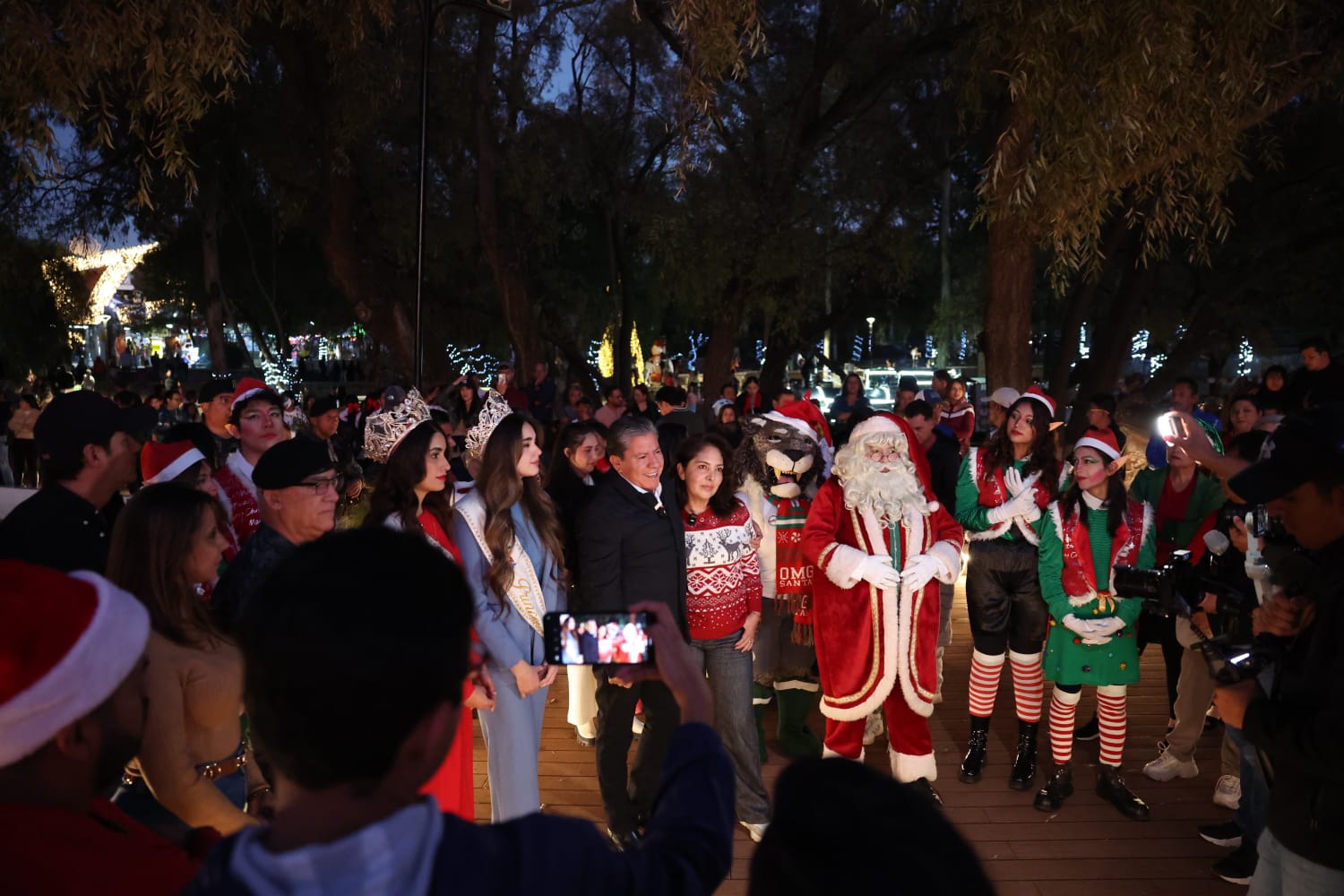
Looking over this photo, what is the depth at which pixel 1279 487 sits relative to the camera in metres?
2.64

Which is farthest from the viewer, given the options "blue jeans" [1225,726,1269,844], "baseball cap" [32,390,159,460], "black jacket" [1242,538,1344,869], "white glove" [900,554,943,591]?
"white glove" [900,554,943,591]

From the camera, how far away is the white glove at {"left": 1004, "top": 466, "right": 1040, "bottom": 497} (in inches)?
209

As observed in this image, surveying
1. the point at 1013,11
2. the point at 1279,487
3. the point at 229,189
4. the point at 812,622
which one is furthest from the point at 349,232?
the point at 229,189

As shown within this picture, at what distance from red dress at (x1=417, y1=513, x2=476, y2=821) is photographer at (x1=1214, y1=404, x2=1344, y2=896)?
103 inches

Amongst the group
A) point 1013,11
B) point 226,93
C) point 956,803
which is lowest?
point 956,803

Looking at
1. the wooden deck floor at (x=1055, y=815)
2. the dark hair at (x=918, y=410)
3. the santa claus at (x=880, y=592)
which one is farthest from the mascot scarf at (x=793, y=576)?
the dark hair at (x=918, y=410)

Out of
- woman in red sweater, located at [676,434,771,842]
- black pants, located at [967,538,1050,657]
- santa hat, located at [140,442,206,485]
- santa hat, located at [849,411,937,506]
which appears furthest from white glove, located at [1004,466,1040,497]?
santa hat, located at [140,442,206,485]

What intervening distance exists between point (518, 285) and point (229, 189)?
14450 mm

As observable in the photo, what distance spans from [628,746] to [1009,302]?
232 inches

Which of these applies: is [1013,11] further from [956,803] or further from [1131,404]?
[1131,404]

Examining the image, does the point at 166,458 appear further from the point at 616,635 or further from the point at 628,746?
the point at 616,635

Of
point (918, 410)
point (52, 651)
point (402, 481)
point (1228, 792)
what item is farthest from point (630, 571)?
point (918, 410)

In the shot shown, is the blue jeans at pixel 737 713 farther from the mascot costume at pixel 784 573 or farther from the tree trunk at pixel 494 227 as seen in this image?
the tree trunk at pixel 494 227

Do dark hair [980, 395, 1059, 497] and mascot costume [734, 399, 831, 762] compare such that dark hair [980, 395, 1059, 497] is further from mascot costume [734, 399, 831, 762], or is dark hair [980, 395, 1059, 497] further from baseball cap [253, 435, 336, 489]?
baseball cap [253, 435, 336, 489]
